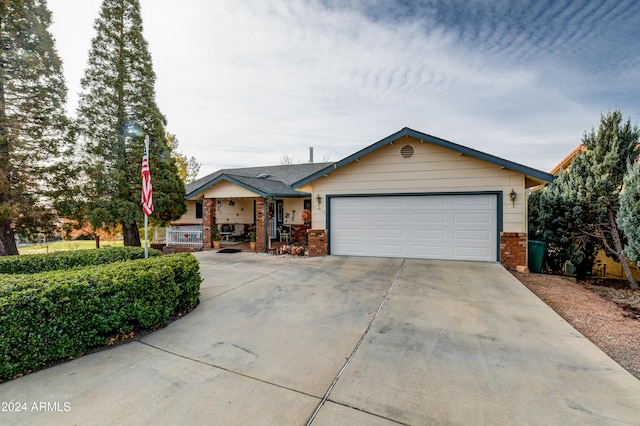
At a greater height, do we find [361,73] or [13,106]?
[361,73]

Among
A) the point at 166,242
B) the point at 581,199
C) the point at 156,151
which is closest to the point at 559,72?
the point at 581,199

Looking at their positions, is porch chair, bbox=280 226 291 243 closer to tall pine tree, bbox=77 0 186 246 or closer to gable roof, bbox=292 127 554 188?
tall pine tree, bbox=77 0 186 246

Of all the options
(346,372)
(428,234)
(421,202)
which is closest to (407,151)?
(421,202)

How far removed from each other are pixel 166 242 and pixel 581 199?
16047mm

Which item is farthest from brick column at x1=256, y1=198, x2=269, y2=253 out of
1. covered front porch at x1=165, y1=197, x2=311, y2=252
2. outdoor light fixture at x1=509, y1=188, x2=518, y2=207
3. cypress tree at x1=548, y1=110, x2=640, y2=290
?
cypress tree at x1=548, y1=110, x2=640, y2=290

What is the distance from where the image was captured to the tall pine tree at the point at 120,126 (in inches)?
453

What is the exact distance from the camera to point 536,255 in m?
9.07

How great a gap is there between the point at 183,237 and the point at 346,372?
12653 mm

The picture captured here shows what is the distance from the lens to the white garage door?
352 inches

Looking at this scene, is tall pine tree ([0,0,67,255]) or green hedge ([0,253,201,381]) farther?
tall pine tree ([0,0,67,255])

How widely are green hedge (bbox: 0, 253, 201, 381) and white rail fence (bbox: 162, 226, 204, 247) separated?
9314mm

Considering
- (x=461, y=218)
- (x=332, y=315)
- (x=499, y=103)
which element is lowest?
(x=332, y=315)

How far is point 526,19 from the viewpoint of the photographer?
764 cm

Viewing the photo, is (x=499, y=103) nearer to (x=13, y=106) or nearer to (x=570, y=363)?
(x=570, y=363)
